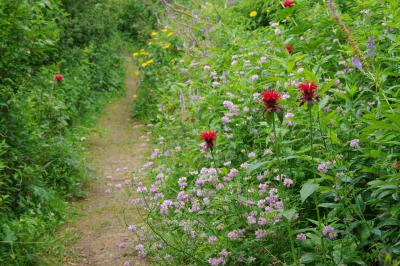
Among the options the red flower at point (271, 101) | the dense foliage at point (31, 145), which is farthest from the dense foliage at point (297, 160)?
the dense foliage at point (31, 145)

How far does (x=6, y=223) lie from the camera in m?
3.84

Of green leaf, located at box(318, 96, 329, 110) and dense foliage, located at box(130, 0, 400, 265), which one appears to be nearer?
dense foliage, located at box(130, 0, 400, 265)

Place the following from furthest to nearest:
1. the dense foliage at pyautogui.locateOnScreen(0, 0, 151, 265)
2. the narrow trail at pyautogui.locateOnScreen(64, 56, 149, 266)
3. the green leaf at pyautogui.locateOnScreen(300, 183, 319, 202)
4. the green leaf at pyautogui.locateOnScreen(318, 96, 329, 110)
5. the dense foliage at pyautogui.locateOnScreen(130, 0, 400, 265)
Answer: the narrow trail at pyautogui.locateOnScreen(64, 56, 149, 266) < the dense foliage at pyautogui.locateOnScreen(0, 0, 151, 265) < the green leaf at pyautogui.locateOnScreen(318, 96, 329, 110) < the dense foliage at pyautogui.locateOnScreen(130, 0, 400, 265) < the green leaf at pyautogui.locateOnScreen(300, 183, 319, 202)

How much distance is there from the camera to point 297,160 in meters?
3.12

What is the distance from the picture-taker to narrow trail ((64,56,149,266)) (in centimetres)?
419

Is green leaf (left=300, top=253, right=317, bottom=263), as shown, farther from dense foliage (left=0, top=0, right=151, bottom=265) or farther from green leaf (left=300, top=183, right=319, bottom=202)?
dense foliage (left=0, top=0, right=151, bottom=265)

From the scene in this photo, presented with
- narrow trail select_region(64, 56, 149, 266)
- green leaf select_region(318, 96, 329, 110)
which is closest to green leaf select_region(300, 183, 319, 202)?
green leaf select_region(318, 96, 329, 110)

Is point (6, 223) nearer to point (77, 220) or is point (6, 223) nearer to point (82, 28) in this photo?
point (77, 220)

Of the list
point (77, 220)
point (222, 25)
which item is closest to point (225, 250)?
point (77, 220)

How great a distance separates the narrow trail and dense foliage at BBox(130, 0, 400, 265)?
51 centimetres

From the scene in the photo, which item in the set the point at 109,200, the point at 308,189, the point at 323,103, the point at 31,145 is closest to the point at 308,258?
the point at 308,189

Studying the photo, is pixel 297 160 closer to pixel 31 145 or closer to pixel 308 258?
pixel 308 258

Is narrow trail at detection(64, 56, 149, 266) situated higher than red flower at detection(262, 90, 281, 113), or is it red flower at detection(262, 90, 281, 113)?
red flower at detection(262, 90, 281, 113)

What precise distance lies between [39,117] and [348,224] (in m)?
4.13
